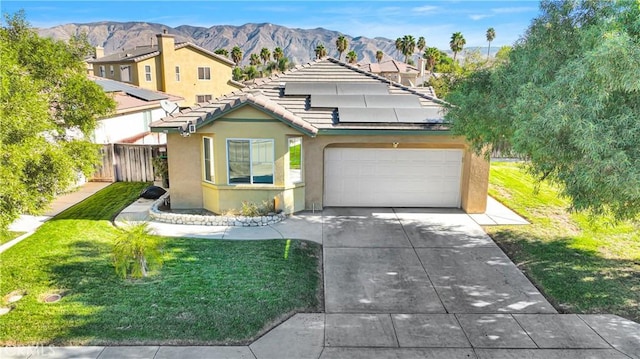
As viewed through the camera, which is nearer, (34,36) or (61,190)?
(61,190)

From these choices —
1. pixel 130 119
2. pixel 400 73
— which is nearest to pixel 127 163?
pixel 130 119

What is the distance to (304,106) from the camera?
1402 cm

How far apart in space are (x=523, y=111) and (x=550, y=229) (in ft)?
22.9

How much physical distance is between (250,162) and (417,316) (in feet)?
24.0

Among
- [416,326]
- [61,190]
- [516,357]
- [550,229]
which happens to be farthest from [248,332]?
[550,229]

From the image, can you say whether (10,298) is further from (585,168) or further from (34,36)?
(585,168)

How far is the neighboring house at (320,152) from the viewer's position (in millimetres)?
12586

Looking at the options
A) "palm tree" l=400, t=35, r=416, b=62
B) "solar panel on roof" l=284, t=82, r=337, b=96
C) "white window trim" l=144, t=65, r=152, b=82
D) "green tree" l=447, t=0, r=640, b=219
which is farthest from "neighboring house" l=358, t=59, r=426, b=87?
"green tree" l=447, t=0, r=640, b=219

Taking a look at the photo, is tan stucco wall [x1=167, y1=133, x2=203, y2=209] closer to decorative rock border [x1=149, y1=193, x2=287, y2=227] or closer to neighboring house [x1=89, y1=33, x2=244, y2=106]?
decorative rock border [x1=149, y1=193, x2=287, y2=227]

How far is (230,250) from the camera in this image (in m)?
10.3

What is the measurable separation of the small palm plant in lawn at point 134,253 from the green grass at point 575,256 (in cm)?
840

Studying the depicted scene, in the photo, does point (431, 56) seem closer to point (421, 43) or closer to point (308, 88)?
point (421, 43)

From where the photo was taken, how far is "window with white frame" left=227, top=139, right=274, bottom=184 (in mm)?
12719

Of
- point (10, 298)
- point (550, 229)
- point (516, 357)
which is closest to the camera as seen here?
point (516, 357)
